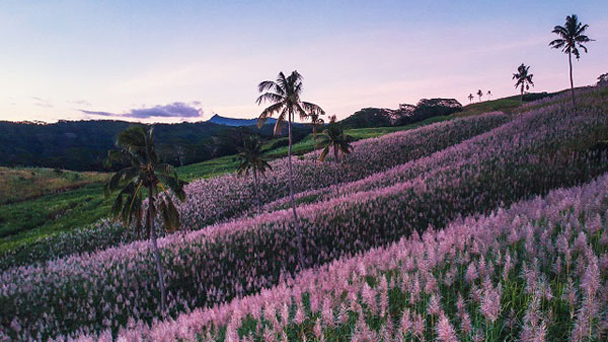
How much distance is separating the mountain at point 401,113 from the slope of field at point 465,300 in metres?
129

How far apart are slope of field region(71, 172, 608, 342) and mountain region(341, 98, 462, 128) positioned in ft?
423

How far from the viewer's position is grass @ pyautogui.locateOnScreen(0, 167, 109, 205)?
48.6 metres

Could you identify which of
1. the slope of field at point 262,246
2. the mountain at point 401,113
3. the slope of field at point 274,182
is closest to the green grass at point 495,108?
the slope of field at point 274,182

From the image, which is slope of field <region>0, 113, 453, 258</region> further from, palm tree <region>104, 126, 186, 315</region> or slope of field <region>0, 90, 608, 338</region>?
palm tree <region>104, 126, 186, 315</region>

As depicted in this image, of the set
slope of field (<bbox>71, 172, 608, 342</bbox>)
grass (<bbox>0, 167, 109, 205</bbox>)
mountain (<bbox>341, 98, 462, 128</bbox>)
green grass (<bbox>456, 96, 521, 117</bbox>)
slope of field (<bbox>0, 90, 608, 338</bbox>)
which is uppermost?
mountain (<bbox>341, 98, 462, 128</bbox>)

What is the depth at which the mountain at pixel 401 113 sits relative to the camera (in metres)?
133

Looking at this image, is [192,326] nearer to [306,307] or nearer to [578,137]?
[306,307]

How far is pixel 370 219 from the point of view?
22.5 meters

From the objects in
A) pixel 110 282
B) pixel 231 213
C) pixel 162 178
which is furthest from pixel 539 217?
pixel 231 213

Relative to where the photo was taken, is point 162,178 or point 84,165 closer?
point 162,178

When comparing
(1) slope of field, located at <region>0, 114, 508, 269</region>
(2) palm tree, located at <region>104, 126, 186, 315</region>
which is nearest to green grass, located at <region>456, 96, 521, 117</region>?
(1) slope of field, located at <region>0, 114, 508, 269</region>

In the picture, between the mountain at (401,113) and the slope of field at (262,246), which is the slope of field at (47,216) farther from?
the mountain at (401,113)

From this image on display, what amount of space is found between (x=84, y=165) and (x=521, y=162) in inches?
5250

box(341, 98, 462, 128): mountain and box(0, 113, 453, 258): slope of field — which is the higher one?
box(341, 98, 462, 128): mountain
